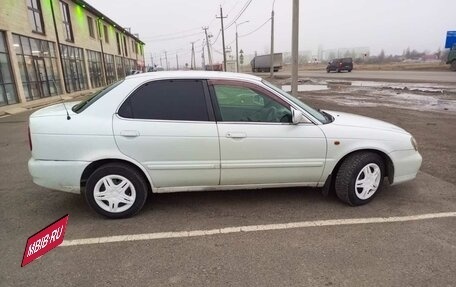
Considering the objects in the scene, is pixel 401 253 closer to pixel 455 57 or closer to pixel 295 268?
pixel 295 268

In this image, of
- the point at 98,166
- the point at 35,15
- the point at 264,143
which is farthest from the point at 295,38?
the point at 35,15

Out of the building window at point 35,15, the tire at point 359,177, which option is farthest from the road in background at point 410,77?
the building window at point 35,15

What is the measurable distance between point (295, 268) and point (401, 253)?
1.04 meters

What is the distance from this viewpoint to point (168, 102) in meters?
3.86

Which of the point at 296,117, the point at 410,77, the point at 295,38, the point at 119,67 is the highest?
the point at 295,38

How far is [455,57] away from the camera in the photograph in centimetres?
3391

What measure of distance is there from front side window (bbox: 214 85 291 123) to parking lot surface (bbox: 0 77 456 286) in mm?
1077

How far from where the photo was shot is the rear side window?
379cm

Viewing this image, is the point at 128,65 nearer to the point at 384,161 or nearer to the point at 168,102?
the point at 168,102

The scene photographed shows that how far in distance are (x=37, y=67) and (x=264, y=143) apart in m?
19.3

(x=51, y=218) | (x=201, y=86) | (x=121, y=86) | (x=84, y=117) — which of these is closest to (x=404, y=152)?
(x=201, y=86)

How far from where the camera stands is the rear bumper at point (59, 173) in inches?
145

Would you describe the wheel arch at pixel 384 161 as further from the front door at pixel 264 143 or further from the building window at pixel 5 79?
the building window at pixel 5 79

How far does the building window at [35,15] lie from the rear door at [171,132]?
18.9 m
